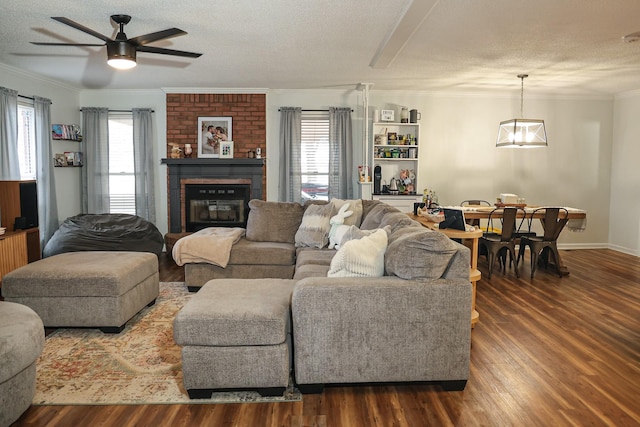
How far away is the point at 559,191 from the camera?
7887 millimetres

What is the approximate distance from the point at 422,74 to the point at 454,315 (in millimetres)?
4195

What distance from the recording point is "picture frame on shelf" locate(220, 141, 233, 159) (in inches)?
289

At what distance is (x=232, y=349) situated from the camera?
264cm

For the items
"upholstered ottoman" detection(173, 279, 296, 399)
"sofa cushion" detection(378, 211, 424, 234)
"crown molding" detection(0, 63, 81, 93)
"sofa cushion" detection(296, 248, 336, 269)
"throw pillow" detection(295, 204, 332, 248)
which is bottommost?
"upholstered ottoman" detection(173, 279, 296, 399)

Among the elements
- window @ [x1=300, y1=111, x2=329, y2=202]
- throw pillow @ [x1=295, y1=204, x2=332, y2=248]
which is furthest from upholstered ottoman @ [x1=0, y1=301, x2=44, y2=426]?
window @ [x1=300, y1=111, x2=329, y2=202]

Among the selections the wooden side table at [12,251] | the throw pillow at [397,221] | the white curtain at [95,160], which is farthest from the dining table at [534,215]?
the white curtain at [95,160]

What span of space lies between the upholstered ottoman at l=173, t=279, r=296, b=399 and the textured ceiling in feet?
7.38

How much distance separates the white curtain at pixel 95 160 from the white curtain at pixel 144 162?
46cm

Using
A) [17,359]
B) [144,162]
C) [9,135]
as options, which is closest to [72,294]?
[17,359]

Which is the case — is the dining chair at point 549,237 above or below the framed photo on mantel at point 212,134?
below

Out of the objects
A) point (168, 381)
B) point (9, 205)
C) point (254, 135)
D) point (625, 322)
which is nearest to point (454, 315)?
point (168, 381)

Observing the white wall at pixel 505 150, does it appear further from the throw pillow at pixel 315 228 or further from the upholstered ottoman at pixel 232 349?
the upholstered ottoman at pixel 232 349

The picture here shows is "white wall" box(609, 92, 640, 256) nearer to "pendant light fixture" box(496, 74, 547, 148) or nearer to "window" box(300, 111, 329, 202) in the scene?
"pendant light fixture" box(496, 74, 547, 148)

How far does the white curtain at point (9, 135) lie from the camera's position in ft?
18.1
